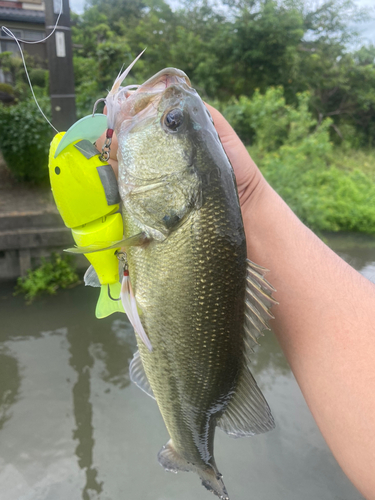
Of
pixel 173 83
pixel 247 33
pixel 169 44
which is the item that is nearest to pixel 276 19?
pixel 247 33

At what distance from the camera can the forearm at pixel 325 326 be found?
1136mm

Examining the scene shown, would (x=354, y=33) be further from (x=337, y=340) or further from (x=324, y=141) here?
(x=337, y=340)

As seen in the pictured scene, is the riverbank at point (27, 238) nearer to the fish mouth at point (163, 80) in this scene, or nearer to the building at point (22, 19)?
the fish mouth at point (163, 80)

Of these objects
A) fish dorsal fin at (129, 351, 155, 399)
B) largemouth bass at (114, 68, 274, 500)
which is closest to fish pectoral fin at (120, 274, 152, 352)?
largemouth bass at (114, 68, 274, 500)

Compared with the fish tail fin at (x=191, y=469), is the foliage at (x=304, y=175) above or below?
below

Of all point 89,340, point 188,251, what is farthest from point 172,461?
point 89,340

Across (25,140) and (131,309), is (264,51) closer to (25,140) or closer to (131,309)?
(25,140)

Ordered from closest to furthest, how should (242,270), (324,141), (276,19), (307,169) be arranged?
(242,270) < (307,169) < (324,141) < (276,19)

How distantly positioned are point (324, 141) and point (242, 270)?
9.34m

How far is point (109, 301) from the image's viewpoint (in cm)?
127

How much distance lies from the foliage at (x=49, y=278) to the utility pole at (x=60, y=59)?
2.06 m

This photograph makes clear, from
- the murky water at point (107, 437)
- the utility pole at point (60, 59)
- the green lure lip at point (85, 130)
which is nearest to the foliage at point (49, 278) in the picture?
the murky water at point (107, 437)

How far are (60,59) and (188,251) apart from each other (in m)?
4.07

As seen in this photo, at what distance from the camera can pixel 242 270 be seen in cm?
115
